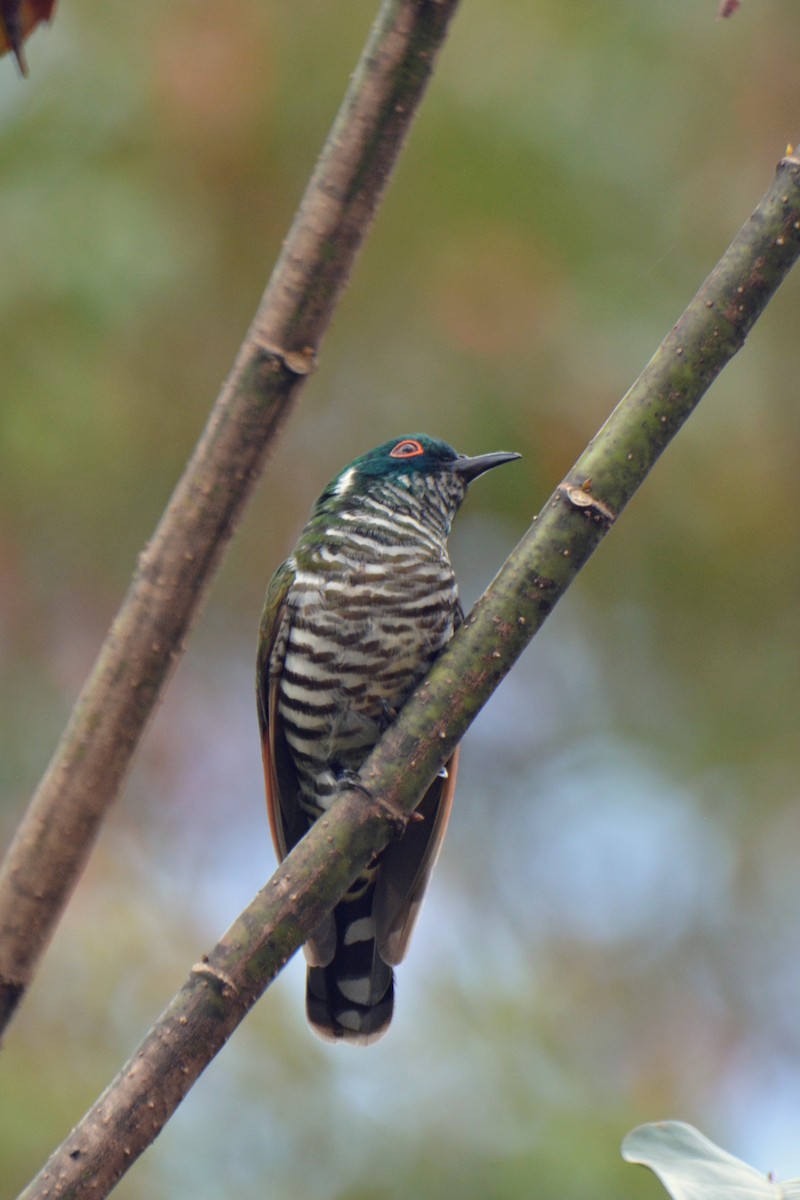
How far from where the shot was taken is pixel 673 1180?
4.66 ft

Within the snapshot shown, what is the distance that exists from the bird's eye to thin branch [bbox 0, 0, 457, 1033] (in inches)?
66.0

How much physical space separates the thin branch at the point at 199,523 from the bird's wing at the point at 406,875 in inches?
48.3

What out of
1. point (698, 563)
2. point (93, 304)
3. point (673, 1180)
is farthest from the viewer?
point (698, 563)

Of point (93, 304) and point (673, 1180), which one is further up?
point (93, 304)

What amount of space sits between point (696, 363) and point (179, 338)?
563 centimetres

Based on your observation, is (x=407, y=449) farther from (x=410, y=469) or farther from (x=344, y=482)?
(x=344, y=482)

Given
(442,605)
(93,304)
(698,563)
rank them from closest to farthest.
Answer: (442,605)
(93,304)
(698,563)

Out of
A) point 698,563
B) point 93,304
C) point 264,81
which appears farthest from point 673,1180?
point 264,81

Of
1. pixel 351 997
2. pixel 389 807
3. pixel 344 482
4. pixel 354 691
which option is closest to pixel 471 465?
pixel 344 482

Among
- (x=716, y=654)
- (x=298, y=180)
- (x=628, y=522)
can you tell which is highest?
(x=298, y=180)

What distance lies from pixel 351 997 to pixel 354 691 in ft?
2.49

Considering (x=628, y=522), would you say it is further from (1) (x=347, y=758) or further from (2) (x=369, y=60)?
(2) (x=369, y=60)

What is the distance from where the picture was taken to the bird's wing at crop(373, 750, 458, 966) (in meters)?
2.98

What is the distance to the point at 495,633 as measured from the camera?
1.74m
